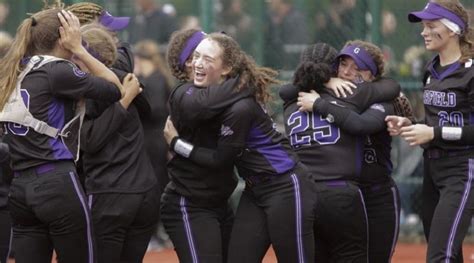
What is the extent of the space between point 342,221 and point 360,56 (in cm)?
107

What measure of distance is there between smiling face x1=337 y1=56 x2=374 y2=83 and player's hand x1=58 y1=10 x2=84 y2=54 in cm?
191

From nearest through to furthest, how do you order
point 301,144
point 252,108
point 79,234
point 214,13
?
point 79,234, point 252,108, point 301,144, point 214,13

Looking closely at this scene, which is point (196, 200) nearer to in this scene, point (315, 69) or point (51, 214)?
point (51, 214)

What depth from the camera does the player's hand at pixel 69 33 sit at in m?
6.30

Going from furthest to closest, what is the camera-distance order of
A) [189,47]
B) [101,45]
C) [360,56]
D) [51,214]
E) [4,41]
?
[4,41] → [360,56] → [189,47] → [101,45] → [51,214]

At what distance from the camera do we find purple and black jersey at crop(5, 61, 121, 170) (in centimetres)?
622

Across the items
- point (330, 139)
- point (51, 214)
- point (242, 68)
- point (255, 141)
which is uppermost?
point (242, 68)

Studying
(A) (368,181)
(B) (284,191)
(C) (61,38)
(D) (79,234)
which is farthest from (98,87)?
(A) (368,181)

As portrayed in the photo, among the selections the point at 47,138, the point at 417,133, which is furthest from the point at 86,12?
the point at 417,133

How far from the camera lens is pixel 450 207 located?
729cm

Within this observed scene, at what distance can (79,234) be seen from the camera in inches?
246

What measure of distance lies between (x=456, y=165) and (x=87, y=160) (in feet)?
7.48

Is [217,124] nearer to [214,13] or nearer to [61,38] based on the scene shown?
[61,38]

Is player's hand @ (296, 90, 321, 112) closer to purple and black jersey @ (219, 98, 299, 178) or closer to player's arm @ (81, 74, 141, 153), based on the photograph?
purple and black jersey @ (219, 98, 299, 178)
